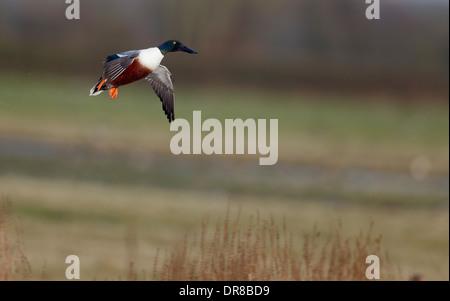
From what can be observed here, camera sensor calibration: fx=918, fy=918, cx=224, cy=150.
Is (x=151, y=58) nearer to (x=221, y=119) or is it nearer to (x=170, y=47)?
(x=170, y=47)

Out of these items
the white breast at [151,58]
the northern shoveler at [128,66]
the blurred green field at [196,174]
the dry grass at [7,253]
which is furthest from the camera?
the blurred green field at [196,174]

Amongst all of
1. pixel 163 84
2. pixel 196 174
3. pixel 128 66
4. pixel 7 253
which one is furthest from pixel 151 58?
pixel 196 174

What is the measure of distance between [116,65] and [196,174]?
16578mm

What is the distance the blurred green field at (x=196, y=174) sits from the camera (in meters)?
14.0

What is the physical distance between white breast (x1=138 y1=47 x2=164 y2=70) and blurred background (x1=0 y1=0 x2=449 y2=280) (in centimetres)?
511

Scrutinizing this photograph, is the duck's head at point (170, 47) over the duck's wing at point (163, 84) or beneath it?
over

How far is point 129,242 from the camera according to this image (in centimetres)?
1330

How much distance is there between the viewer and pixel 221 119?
2488 centimetres

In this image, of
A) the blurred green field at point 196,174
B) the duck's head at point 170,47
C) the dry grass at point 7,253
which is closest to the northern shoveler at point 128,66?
the duck's head at point 170,47

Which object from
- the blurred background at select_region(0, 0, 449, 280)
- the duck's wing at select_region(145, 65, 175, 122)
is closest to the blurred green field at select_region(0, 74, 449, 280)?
the blurred background at select_region(0, 0, 449, 280)

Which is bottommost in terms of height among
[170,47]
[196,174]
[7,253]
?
[7,253]

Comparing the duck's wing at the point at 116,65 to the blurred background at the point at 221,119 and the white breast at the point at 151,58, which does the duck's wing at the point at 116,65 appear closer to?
the white breast at the point at 151,58

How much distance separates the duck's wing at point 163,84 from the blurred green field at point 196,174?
464 cm

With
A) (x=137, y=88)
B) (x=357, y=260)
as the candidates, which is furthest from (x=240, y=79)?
(x=357, y=260)
